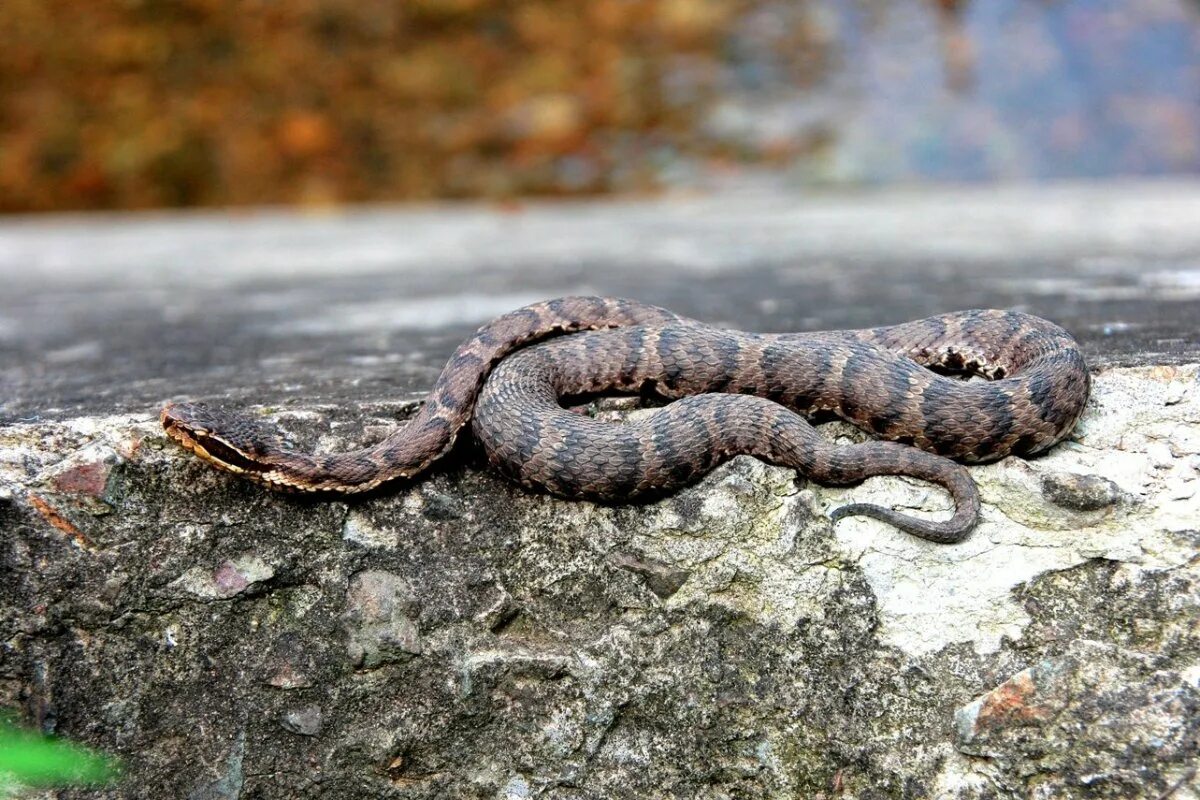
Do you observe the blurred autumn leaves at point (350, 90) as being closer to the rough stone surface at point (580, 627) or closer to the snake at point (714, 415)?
the snake at point (714, 415)

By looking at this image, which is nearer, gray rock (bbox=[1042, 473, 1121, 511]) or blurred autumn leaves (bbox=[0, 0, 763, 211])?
gray rock (bbox=[1042, 473, 1121, 511])

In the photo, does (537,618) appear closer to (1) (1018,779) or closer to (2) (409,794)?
(2) (409,794)

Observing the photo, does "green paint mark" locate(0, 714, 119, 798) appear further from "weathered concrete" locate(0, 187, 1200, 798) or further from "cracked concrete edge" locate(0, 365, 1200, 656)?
"cracked concrete edge" locate(0, 365, 1200, 656)

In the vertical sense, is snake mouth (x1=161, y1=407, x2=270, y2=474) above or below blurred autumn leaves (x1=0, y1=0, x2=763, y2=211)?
below

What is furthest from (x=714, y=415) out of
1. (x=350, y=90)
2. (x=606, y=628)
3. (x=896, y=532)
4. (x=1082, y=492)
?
(x=350, y=90)

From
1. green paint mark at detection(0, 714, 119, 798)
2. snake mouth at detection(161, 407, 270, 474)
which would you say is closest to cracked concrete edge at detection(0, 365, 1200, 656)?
snake mouth at detection(161, 407, 270, 474)

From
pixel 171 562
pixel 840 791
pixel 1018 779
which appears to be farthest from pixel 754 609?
pixel 171 562

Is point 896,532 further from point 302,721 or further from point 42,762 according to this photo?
point 42,762
